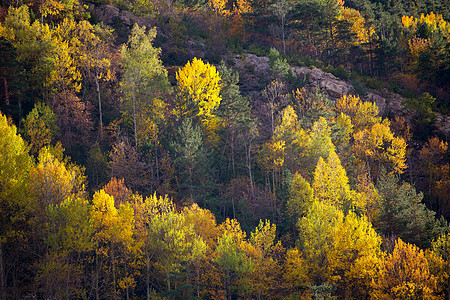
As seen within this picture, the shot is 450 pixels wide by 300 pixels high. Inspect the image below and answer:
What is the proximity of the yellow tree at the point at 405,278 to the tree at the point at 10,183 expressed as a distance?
27312 mm

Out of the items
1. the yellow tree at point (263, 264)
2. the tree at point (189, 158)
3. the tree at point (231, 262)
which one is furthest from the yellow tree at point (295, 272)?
the tree at point (189, 158)

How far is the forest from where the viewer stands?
102ft

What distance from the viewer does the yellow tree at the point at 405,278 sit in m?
27.9

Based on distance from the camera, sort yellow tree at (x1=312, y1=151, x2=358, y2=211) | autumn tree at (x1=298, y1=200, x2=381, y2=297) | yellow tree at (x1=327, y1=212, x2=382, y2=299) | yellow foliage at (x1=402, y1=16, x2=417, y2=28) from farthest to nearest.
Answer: yellow foliage at (x1=402, y1=16, x2=417, y2=28)
yellow tree at (x1=312, y1=151, x2=358, y2=211)
autumn tree at (x1=298, y1=200, x2=381, y2=297)
yellow tree at (x1=327, y1=212, x2=382, y2=299)

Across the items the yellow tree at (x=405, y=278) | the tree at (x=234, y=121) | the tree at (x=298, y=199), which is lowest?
the yellow tree at (x=405, y=278)

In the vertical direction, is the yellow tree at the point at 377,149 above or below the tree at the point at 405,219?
above

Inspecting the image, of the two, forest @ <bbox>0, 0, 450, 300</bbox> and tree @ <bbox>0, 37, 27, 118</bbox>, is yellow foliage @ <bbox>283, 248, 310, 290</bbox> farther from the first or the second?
tree @ <bbox>0, 37, 27, 118</bbox>

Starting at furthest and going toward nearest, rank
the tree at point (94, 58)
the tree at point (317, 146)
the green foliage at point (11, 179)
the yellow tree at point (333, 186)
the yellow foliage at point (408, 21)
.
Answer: the yellow foliage at point (408, 21) → the tree at point (94, 58) → the tree at point (317, 146) → the yellow tree at point (333, 186) → the green foliage at point (11, 179)

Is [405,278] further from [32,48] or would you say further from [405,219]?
[32,48]

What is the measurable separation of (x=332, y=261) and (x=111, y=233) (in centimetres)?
1897

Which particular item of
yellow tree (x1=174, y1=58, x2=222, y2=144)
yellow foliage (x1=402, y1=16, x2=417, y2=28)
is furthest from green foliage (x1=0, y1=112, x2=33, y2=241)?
yellow foliage (x1=402, y1=16, x2=417, y2=28)

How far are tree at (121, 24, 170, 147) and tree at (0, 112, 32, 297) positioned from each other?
1490cm

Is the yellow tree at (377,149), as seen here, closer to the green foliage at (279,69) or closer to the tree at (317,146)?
the tree at (317,146)

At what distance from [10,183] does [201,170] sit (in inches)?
754
